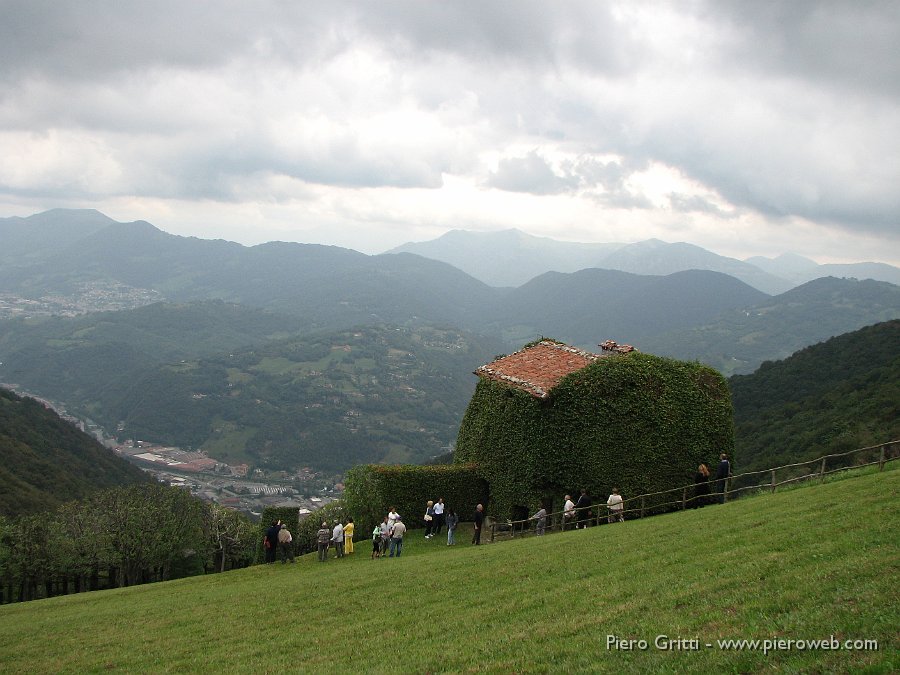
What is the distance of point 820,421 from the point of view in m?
58.8

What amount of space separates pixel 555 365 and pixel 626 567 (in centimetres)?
1558

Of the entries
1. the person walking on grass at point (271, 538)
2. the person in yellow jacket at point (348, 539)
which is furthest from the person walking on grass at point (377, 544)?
the person walking on grass at point (271, 538)

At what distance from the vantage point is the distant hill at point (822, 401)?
165 feet

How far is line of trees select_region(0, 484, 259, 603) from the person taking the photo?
41.8 metres

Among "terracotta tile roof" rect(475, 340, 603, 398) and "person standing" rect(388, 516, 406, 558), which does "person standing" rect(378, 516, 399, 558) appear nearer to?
"person standing" rect(388, 516, 406, 558)

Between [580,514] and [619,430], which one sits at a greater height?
[619,430]

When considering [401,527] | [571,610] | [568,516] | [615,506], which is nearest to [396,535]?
[401,527]

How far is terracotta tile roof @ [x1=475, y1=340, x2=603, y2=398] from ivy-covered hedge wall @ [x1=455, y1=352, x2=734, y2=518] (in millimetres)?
471

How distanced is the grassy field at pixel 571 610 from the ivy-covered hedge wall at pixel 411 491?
30.4ft

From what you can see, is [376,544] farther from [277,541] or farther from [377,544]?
[277,541]

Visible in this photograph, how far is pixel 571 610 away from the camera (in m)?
11.2

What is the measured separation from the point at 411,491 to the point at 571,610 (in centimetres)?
1903

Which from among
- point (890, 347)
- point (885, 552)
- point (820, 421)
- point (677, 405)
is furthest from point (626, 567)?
point (890, 347)

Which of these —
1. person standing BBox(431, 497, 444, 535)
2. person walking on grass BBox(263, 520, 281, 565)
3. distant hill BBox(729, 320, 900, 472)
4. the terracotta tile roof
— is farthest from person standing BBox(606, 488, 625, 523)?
distant hill BBox(729, 320, 900, 472)
